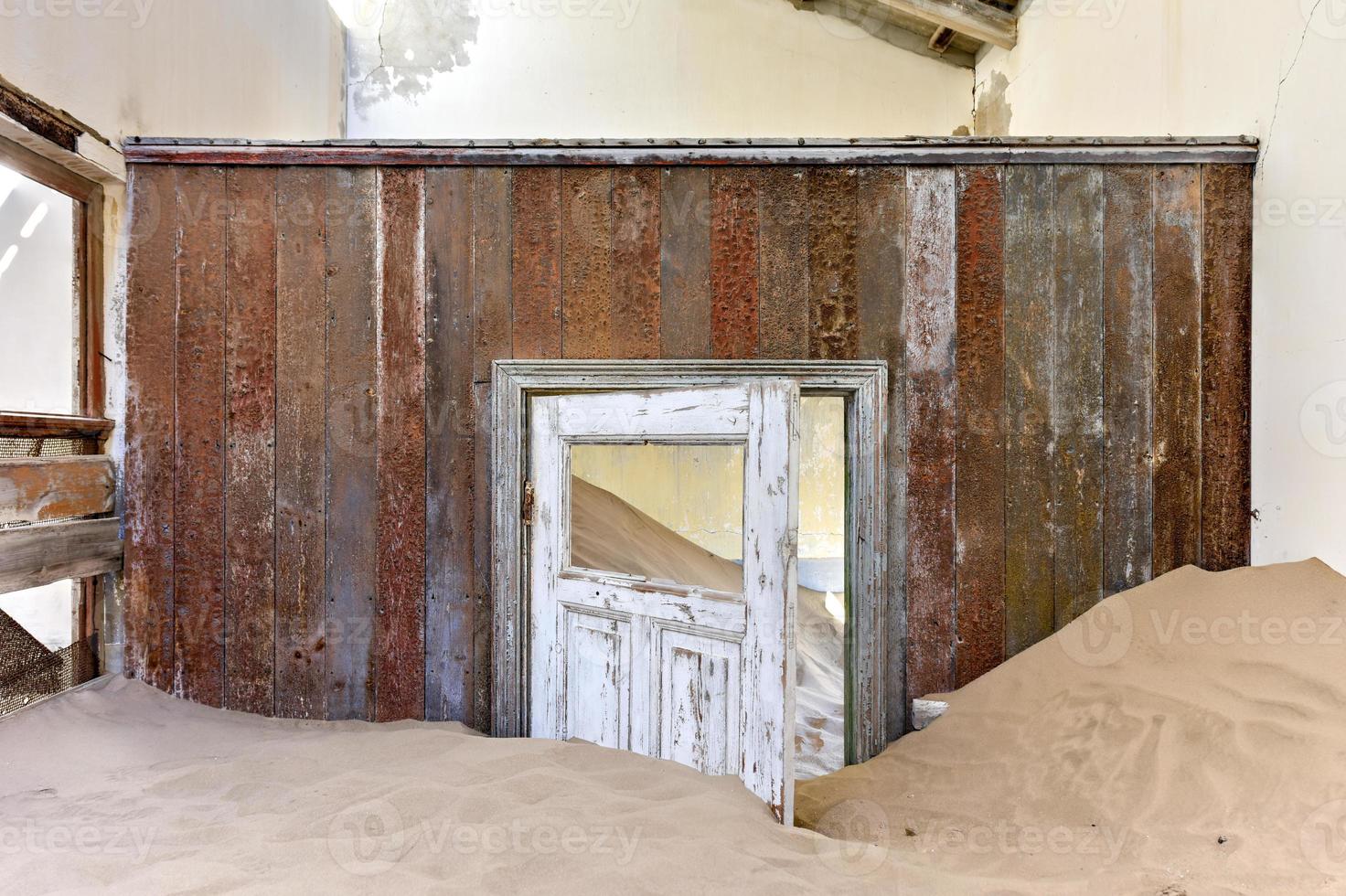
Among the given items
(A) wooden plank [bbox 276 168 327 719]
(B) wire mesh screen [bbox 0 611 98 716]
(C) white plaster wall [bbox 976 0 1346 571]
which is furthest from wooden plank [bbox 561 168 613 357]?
(C) white plaster wall [bbox 976 0 1346 571]

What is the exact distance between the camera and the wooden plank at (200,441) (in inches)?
101

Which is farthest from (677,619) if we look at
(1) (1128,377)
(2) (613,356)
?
(1) (1128,377)

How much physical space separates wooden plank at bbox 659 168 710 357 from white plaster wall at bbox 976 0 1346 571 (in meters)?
2.16

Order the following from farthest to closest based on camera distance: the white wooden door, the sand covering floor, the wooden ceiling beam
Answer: the wooden ceiling beam, the white wooden door, the sand covering floor

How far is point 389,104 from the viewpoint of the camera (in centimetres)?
504

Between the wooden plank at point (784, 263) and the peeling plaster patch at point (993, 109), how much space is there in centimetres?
301

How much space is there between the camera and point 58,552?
2.29m

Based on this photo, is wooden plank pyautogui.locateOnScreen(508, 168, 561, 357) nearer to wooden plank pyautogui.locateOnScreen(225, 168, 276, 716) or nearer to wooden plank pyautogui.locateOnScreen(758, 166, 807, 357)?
wooden plank pyautogui.locateOnScreen(758, 166, 807, 357)

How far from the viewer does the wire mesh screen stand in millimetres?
2154

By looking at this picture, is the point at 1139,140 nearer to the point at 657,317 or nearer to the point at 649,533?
the point at 657,317

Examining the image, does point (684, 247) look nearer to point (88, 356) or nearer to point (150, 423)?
point (150, 423)

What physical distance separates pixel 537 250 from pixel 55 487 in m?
1.98

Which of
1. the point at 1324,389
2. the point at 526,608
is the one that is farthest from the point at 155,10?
the point at 1324,389

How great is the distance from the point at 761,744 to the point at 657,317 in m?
1.64
